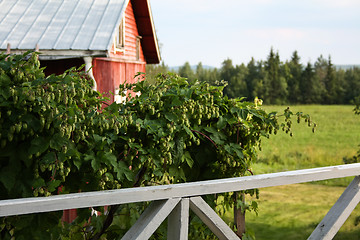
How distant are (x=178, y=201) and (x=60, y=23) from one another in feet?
29.5

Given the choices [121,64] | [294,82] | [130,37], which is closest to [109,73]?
[121,64]

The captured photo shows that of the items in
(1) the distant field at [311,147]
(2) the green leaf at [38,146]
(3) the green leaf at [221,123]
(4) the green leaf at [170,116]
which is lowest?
(1) the distant field at [311,147]

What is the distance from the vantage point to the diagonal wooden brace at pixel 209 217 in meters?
2.42

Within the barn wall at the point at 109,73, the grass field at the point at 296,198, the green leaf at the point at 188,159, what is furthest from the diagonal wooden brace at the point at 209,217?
the barn wall at the point at 109,73

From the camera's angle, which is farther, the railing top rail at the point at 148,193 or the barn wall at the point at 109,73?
the barn wall at the point at 109,73

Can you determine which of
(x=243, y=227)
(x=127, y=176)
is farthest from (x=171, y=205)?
(x=243, y=227)

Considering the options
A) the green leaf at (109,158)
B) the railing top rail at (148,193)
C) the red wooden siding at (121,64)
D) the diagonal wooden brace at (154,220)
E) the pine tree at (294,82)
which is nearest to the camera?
the railing top rail at (148,193)

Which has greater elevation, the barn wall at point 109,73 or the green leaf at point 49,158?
the barn wall at point 109,73

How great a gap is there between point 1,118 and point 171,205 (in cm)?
135

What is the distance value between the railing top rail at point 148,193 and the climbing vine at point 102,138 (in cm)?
76

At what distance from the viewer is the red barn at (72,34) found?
9.27 metres

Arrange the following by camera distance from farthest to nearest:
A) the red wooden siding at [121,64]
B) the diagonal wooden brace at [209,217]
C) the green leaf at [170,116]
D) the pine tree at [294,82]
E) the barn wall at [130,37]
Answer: the pine tree at [294,82] < the barn wall at [130,37] < the red wooden siding at [121,64] < the green leaf at [170,116] < the diagonal wooden brace at [209,217]

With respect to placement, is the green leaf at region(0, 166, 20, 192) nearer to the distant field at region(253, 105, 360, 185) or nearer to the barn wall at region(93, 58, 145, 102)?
the barn wall at region(93, 58, 145, 102)

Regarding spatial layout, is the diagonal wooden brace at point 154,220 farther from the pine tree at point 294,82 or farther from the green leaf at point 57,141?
the pine tree at point 294,82
